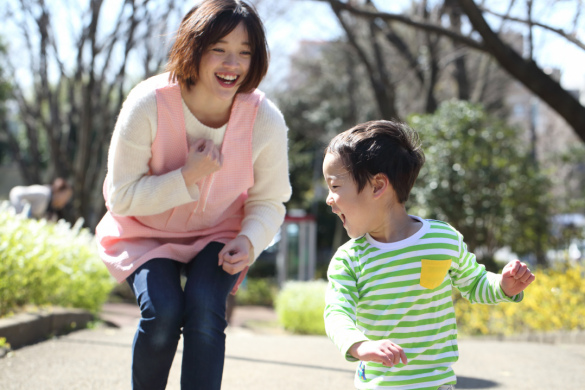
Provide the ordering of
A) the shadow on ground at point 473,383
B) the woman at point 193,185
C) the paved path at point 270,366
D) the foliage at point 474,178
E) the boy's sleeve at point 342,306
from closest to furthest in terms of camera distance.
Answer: the boy's sleeve at point 342,306 → the woman at point 193,185 → the paved path at point 270,366 → the shadow on ground at point 473,383 → the foliage at point 474,178

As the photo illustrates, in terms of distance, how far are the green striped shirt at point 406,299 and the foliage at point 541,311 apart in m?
4.91

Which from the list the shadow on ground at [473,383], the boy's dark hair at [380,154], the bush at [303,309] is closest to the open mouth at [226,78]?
the boy's dark hair at [380,154]

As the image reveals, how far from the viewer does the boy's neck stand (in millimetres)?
2170

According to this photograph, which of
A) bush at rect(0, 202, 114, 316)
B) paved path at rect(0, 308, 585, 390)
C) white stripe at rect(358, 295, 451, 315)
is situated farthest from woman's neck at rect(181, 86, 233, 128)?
bush at rect(0, 202, 114, 316)

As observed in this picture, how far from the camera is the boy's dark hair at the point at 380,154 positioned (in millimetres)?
2117

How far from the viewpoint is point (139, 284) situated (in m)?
2.32

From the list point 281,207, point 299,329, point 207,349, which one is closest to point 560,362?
point 281,207

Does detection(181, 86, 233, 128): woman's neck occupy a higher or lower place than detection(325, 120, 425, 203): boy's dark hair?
higher

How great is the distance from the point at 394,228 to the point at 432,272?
0.21 meters

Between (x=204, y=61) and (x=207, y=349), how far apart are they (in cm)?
107

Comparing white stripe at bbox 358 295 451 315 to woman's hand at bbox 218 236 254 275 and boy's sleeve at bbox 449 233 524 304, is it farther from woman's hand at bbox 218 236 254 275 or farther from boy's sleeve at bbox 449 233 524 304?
woman's hand at bbox 218 236 254 275

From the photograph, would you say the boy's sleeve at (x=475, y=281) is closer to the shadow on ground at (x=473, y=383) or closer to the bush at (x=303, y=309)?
the shadow on ground at (x=473, y=383)

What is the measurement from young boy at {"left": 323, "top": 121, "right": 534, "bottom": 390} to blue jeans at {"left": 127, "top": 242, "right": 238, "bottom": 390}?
1.52ft

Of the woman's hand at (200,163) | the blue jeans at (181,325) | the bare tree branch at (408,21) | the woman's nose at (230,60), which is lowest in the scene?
the blue jeans at (181,325)
